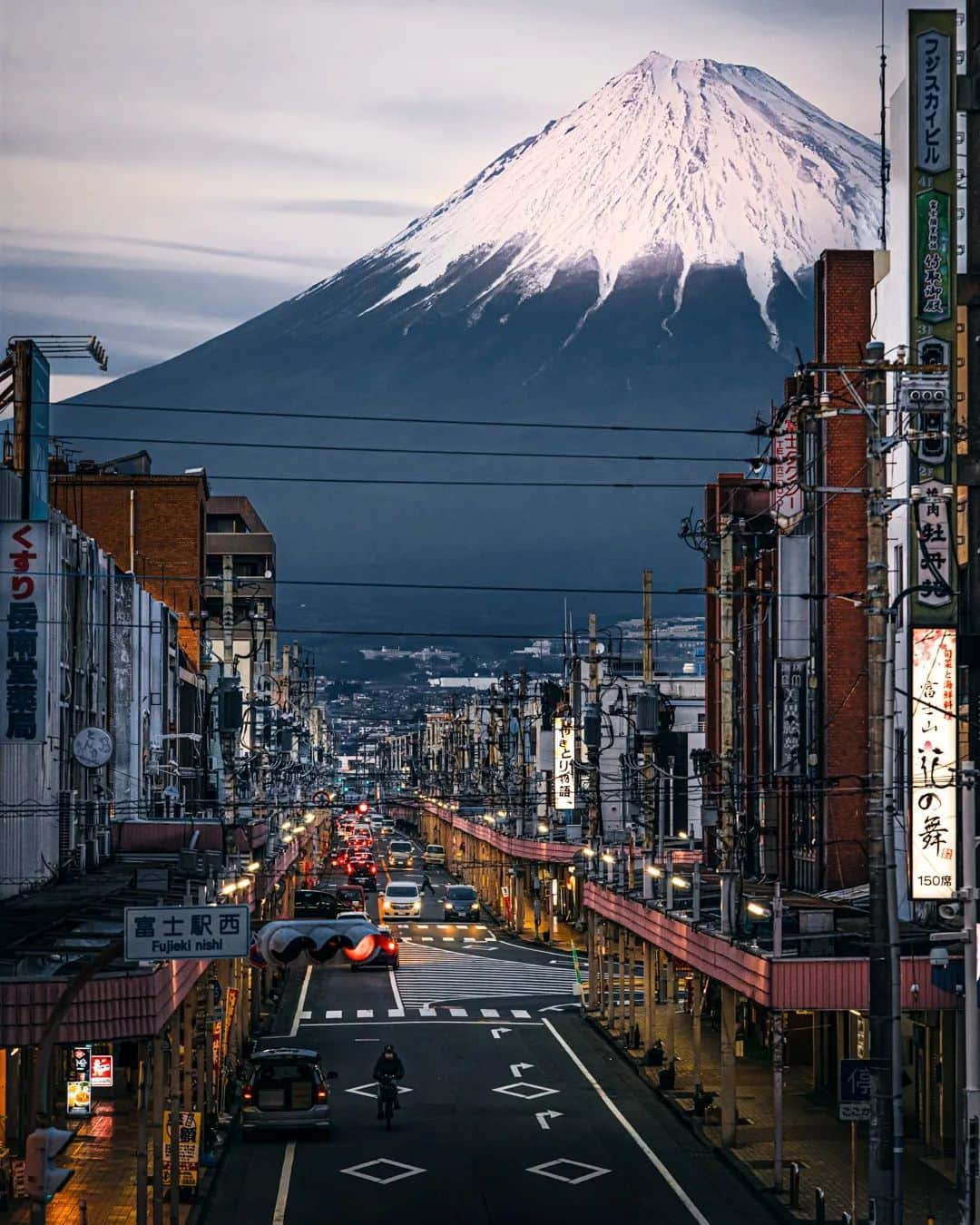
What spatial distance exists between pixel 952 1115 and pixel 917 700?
29.4ft

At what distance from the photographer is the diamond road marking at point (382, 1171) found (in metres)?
40.4

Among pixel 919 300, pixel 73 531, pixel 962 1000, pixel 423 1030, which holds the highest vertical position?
pixel 919 300

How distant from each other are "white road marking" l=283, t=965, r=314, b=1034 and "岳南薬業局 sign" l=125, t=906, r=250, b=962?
1186 inches

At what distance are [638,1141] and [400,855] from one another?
440ft

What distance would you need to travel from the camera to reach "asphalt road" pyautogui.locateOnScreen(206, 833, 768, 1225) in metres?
37.6

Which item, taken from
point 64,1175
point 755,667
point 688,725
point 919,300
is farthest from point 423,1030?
point 688,725

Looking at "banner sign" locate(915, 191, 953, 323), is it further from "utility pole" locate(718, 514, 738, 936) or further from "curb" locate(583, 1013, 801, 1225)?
"curb" locate(583, 1013, 801, 1225)

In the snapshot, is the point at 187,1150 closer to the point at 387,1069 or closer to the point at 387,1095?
the point at 387,1095

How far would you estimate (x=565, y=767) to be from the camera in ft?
316

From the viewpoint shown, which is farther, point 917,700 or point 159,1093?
point 917,700

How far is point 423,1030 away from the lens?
66.1m

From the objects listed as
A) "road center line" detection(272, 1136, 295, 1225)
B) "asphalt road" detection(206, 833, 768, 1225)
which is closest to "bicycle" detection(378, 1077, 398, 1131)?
"asphalt road" detection(206, 833, 768, 1225)

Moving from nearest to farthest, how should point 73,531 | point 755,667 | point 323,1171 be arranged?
1. point 323,1171
2. point 73,531
3. point 755,667

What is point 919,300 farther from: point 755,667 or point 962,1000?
point 755,667
